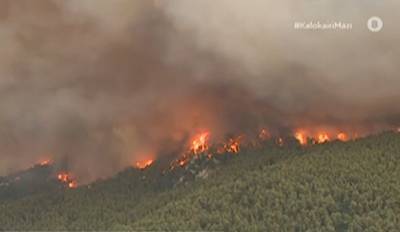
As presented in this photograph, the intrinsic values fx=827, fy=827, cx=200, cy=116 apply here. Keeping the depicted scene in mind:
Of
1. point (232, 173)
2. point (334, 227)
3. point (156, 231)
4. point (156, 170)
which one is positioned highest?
point (156, 170)

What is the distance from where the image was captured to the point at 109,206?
99312mm

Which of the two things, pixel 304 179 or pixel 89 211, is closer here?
pixel 304 179

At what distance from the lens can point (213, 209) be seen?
3140 inches

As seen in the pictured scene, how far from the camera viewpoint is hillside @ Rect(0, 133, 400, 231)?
75.7 m

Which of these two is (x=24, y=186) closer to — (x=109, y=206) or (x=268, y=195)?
(x=109, y=206)

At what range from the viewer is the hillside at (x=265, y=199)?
2980 inches

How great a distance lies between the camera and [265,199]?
260 feet

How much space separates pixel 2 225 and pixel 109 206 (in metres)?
13.0

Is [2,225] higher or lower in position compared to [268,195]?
higher

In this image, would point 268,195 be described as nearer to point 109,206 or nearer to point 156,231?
point 156,231

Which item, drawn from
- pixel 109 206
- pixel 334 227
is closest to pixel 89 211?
pixel 109 206

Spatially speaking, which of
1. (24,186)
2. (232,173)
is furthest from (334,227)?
(24,186)

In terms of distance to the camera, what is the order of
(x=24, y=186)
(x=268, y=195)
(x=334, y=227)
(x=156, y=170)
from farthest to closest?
(x=24, y=186)
(x=156, y=170)
(x=268, y=195)
(x=334, y=227)

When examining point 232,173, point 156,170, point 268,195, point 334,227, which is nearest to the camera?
point 334,227
